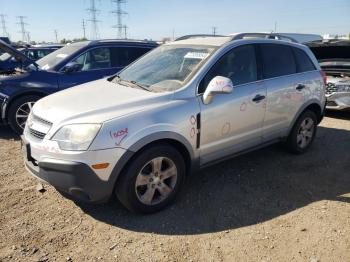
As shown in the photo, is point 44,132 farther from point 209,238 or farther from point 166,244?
point 209,238

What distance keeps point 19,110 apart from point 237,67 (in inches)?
162

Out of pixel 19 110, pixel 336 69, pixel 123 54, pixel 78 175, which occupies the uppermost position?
pixel 123 54

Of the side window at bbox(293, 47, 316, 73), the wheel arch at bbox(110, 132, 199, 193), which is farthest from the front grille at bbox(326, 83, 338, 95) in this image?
the wheel arch at bbox(110, 132, 199, 193)

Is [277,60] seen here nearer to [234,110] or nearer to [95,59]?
[234,110]

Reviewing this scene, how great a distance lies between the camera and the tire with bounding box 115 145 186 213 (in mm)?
3160

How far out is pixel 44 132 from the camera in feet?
10.4

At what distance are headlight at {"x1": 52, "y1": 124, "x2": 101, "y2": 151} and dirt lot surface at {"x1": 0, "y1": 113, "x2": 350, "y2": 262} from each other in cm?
86

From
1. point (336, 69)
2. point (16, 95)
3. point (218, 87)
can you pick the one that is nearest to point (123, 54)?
point (16, 95)

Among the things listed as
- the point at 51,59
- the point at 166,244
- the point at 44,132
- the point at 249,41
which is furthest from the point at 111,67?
the point at 166,244

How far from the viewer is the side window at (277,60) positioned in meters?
4.39

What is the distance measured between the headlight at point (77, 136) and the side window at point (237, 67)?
1253 millimetres

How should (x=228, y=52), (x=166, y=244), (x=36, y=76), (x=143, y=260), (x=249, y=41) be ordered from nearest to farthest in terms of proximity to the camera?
1. (x=143, y=260)
2. (x=166, y=244)
3. (x=228, y=52)
4. (x=249, y=41)
5. (x=36, y=76)

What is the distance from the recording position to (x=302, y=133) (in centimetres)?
522

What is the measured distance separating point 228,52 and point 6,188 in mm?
3109
